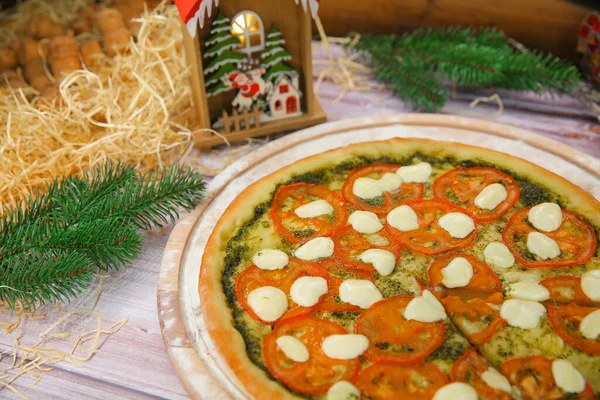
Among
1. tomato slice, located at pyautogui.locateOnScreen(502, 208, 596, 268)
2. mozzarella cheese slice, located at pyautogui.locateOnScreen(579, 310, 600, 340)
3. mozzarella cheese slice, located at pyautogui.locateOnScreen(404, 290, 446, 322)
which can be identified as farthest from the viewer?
tomato slice, located at pyautogui.locateOnScreen(502, 208, 596, 268)

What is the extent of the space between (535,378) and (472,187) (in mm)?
1253

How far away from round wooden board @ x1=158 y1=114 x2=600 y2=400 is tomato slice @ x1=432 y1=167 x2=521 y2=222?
40 centimetres

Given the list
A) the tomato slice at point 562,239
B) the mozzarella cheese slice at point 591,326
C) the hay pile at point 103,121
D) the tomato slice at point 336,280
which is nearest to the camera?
the mozzarella cheese slice at point 591,326

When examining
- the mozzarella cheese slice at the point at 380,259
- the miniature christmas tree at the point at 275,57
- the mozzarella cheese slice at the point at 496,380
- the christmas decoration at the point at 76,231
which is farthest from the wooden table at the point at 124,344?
the mozzarella cheese slice at the point at 496,380

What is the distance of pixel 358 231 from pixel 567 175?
1368 millimetres

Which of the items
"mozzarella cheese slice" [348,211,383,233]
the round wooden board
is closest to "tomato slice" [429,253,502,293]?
"mozzarella cheese slice" [348,211,383,233]

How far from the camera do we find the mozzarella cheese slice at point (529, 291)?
2.82m

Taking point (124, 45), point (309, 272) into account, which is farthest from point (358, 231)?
point (124, 45)

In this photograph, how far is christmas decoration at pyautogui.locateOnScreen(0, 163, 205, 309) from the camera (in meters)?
2.78

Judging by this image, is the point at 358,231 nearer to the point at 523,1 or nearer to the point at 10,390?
the point at 10,390

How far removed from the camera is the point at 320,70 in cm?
495

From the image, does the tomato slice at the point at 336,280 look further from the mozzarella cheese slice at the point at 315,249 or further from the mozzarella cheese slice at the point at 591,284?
the mozzarella cheese slice at the point at 591,284

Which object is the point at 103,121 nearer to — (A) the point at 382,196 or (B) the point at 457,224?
(A) the point at 382,196

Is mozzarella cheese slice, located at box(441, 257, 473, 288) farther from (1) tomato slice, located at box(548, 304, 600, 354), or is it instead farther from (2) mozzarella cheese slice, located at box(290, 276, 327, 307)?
(2) mozzarella cheese slice, located at box(290, 276, 327, 307)
